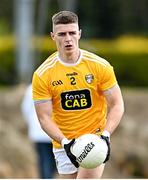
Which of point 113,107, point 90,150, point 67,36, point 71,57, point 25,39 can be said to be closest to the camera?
point 90,150

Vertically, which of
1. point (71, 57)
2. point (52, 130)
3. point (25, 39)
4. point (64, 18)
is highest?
point (64, 18)

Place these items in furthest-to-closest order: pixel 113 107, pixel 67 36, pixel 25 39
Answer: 1. pixel 25 39
2. pixel 113 107
3. pixel 67 36

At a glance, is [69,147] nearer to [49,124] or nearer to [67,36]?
[49,124]

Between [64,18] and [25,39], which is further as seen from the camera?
[25,39]

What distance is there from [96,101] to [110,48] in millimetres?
21292

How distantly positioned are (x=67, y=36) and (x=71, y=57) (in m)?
0.25

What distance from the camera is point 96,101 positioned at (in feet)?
30.2

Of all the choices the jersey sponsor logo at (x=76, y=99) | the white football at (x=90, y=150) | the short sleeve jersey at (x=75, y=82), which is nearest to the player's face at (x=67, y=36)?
the short sleeve jersey at (x=75, y=82)

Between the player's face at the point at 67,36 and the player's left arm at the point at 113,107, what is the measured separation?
1.72ft

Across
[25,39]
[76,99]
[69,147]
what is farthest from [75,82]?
[25,39]

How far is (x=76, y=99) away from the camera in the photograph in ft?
29.7

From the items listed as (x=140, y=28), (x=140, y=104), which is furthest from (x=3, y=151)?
(x=140, y=28)

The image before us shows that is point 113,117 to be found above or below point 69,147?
above

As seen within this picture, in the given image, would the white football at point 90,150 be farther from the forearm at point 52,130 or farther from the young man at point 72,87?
the forearm at point 52,130
